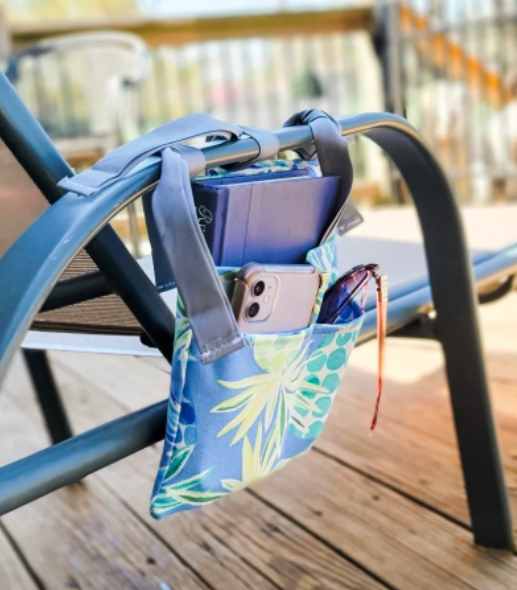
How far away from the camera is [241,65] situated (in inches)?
143

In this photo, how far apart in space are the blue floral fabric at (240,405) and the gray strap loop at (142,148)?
0.38 ft

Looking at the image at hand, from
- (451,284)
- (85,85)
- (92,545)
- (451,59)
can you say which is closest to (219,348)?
(451,284)

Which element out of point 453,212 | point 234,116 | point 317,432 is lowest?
point 234,116

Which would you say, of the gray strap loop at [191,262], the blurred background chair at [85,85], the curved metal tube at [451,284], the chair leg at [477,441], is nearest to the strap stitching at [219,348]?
the gray strap loop at [191,262]

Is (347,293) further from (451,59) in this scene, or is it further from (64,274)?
(451,59)

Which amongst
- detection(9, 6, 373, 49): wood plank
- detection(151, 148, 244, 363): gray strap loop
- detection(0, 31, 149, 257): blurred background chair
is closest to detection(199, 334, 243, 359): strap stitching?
detection(151, 148, 244, 363): gray strap loop

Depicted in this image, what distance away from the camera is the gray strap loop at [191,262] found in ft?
1.70

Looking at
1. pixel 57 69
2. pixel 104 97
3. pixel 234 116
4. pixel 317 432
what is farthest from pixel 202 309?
pixel 234 116

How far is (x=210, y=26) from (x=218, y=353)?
3.14 meters

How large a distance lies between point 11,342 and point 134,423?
228mm

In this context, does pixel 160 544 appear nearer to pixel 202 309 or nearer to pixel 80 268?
pixel 80 268

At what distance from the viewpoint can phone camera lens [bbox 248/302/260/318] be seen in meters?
0.61

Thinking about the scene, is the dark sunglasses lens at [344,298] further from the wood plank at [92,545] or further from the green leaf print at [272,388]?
the wood plank at [92,545]

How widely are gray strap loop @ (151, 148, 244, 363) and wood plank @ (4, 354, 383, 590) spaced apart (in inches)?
21.7
